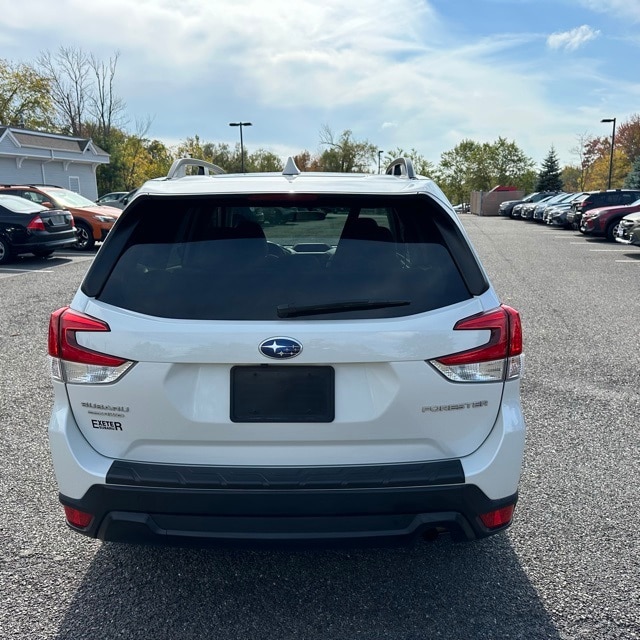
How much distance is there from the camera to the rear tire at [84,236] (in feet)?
58.1

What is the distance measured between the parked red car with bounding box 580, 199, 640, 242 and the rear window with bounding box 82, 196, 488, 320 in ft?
67.4

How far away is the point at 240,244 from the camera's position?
2.50m

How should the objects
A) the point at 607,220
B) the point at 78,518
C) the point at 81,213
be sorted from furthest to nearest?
1. the point at 607,220
2. the point at 81,213
3. the point at 78,518

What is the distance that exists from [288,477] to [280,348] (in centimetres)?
47

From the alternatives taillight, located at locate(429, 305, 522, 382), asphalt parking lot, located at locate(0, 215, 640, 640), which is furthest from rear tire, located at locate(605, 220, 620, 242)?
taillight, located at locate(429, 305, 522, 382)

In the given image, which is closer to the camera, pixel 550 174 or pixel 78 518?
pixel 78 518

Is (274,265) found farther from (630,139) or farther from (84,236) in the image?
(630,139)

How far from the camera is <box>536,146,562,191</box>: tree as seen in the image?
199 ft

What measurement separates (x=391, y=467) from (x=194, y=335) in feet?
2.81

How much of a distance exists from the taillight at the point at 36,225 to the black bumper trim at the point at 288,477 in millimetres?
13871

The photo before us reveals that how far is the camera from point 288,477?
89.0 inches

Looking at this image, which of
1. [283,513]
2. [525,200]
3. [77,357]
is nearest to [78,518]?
[77,357]

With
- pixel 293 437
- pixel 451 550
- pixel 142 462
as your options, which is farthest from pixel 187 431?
pixel 451 550

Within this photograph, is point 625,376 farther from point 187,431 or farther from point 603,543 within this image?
point 187,431
